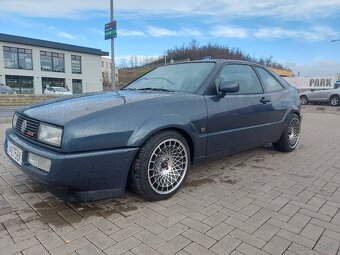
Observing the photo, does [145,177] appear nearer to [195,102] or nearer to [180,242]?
[180,242]

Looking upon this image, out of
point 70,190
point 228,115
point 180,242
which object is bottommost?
point 180,242

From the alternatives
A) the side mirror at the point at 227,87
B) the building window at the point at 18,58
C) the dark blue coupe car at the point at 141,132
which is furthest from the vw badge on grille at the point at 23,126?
the building window at the point at 18,58

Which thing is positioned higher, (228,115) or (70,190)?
(228,115)

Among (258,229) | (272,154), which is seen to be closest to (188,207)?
(258,229)

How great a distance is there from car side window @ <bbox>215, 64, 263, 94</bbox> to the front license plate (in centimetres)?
241

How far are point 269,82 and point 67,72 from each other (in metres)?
36.3

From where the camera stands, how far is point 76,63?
38.2 meters

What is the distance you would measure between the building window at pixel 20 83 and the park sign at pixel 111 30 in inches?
945

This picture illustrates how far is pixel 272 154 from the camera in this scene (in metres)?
5.15

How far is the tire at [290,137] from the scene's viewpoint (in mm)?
5098

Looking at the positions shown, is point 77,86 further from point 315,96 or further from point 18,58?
point 315,96

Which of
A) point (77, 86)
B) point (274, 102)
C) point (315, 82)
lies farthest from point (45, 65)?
point (274, 102)

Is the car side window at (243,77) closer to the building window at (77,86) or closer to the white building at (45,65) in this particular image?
the white building at (45,65)

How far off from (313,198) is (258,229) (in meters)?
1.08
